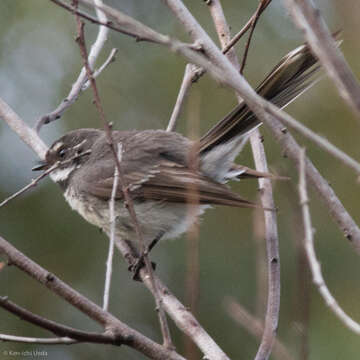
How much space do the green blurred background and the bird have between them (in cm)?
57

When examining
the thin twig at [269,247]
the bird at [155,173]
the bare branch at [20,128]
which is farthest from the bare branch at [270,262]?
the bare branch at [20,128]

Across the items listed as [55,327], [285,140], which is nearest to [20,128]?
[55,327]

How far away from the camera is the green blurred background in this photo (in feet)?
23.2

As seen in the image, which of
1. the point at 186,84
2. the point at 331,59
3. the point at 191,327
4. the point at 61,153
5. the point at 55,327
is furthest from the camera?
the point at 61,153

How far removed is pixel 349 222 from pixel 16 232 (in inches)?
218

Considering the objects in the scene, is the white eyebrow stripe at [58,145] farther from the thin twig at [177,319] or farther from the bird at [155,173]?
the thin twig at [177,319]

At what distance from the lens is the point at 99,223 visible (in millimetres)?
6121

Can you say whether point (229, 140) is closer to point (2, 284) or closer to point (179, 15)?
point (179, 15)

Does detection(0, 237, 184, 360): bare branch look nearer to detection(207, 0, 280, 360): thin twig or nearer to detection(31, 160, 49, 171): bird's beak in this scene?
detection(207, 0, 280, 360): thin twig

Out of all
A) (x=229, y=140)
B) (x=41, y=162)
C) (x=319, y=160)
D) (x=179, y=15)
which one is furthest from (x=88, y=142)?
(x=179, y=15)

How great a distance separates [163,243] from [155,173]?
1.79m

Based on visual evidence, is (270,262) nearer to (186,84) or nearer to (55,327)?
(55,327)

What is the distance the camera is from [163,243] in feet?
25.3

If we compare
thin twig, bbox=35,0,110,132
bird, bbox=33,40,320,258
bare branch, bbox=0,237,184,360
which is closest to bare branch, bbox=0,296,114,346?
bare branch, bbox=0,237,184,360
